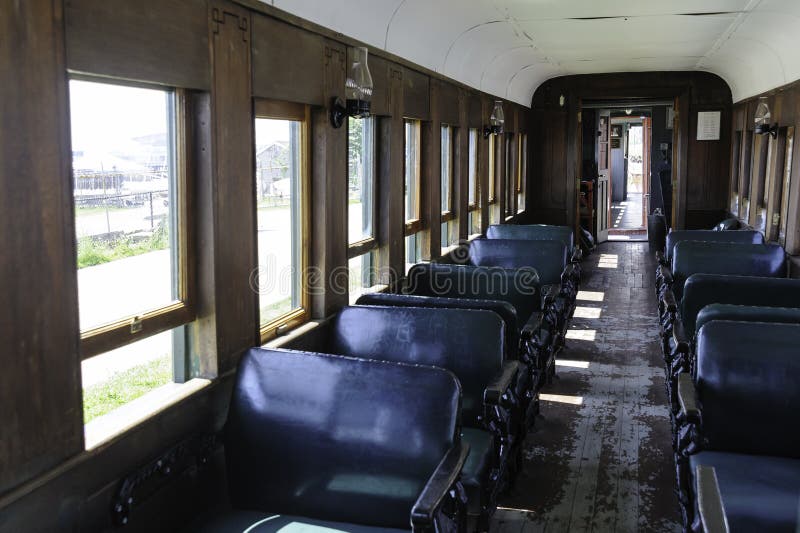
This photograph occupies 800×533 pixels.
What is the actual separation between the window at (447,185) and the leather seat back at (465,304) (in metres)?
3.05

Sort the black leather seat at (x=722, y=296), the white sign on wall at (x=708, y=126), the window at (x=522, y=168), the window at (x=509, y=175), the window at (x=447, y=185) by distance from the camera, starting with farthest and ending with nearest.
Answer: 1. the window at (x=522, y=168)
2. the white sign on wall at (x=708, y=126)
3. the window at (x=509, y=175)
4. the window at (x=447, y=185)
5. the black leather seat at (x=722, y=296)

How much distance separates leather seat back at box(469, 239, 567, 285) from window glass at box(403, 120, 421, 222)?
59cm

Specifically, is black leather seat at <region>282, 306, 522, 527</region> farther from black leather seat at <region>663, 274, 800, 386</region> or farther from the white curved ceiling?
the white curved ceiling

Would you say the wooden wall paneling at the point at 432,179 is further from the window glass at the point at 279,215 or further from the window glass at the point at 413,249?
the window glass at the point at 279,215

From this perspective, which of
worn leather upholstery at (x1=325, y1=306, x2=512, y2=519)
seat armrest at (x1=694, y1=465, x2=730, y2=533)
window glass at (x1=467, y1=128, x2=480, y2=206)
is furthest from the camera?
window glass at (x1=467, y1=128, x2=480, y2=206)

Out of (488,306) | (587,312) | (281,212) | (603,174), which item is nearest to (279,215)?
(281,212)

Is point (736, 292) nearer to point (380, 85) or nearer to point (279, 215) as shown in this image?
point (380, 85)

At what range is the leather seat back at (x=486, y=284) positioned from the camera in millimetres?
5105

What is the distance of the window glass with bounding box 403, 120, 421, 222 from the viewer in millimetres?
6391

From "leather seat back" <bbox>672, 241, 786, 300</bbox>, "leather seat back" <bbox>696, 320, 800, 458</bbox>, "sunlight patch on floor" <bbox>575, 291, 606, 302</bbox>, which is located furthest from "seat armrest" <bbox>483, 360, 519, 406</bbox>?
"sunlight patch on floor" <bbox>575, 291, 606, 302</bbox>

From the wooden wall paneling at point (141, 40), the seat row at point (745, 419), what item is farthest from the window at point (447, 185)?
the wooden wall paneling at point (141, 40)

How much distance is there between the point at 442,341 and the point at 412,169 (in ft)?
9.68

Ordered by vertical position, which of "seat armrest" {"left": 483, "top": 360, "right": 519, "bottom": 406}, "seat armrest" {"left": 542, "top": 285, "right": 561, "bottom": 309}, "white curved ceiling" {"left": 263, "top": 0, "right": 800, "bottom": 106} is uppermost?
"white curved ceiling" {"left": 263, "top": 0, "right": 800, "bottom": 106}

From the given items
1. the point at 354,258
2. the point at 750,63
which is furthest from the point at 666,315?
the point at 750,63
